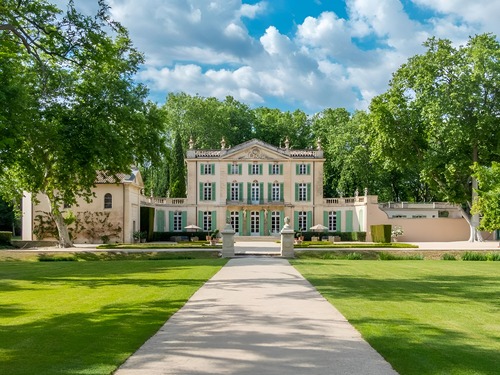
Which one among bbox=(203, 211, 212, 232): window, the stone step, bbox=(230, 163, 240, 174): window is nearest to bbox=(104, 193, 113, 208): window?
the stone step

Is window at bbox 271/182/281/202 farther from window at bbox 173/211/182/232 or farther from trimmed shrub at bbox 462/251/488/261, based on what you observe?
trimmed shrub at bbox 462/251/488/261

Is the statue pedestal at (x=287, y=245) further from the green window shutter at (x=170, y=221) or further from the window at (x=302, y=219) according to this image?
the green window shutter at (x=170, y=221)

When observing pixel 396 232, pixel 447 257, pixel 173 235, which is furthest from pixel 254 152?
pixel 447 257

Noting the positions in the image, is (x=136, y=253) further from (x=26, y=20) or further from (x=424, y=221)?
(x=424, y=221)

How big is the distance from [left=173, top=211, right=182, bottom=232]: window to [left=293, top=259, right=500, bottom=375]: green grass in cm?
3344

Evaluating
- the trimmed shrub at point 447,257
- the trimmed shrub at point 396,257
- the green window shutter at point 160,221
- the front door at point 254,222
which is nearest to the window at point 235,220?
the front door at point 254,222

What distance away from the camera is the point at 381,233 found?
135ft

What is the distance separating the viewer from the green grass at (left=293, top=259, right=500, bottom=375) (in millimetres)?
5945

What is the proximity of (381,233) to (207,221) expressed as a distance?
15.4 m

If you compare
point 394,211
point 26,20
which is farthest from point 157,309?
point 394,211

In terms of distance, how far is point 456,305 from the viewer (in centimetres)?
995

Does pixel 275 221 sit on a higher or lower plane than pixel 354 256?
higher

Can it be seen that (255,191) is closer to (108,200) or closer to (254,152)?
(254,152)

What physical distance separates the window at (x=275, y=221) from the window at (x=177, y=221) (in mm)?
7893
